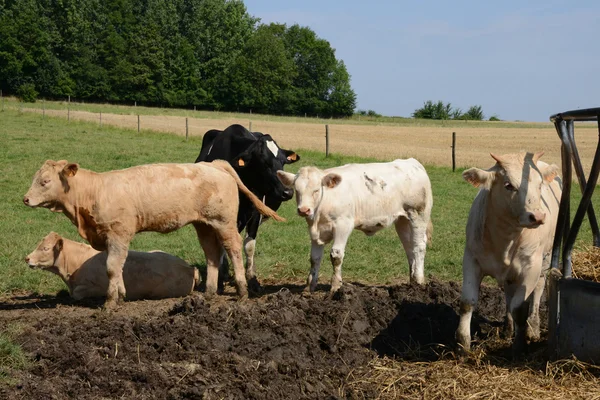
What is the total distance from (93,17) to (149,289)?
8615cm

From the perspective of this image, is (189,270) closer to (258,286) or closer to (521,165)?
(258,286)

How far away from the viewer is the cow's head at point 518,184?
6.12 metres

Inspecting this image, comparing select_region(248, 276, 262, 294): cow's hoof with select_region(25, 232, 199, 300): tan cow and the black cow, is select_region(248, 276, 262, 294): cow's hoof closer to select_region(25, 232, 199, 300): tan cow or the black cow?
the black cow

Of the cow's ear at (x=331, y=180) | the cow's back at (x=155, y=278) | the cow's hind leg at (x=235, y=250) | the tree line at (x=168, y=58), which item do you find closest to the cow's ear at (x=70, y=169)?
the cow's back at (x=155, y=278)

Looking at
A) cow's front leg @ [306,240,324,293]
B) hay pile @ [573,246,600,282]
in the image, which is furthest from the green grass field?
hay pile @ [573,246,600,282]

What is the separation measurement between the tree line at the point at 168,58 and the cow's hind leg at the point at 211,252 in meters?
65.7

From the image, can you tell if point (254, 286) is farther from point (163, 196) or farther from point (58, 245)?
point (58, 245)

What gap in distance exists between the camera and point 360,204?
942cm

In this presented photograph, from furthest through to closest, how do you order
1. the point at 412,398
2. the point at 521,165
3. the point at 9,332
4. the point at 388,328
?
the point at 388,328 < the point at 9,332 < the point at 521,165 < the point at 412,398

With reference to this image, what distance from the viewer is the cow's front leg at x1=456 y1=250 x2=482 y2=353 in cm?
664

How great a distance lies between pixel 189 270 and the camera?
9.57 metres

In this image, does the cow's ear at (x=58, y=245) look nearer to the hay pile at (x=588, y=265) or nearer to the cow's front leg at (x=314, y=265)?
the cow's front leg at (x=314, y=265)

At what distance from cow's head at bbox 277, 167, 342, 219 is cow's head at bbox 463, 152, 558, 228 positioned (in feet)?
9.00

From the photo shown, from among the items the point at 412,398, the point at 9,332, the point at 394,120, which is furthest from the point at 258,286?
the point at 394,120
